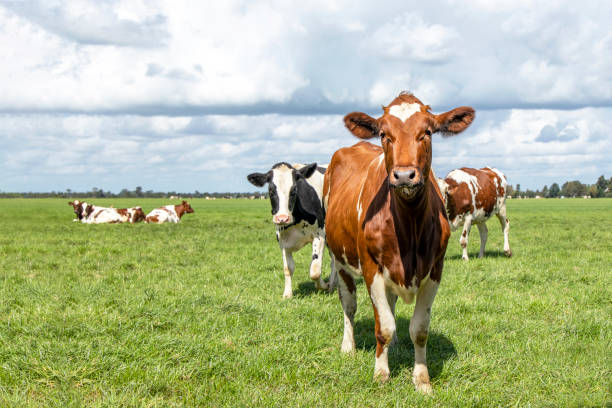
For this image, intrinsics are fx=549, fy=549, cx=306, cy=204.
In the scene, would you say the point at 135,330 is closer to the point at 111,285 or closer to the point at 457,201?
the point at 111,285

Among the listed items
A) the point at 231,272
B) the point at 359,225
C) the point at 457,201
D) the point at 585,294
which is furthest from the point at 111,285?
the point at 457,201

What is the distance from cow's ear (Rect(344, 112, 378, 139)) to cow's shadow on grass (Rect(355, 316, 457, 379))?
2.36 metres

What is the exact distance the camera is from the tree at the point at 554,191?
18938 cm

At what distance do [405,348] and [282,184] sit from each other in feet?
13.5

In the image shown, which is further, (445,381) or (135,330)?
(135,330)

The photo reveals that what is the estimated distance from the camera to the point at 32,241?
58.1 ft

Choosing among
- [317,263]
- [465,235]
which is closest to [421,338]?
[317,263]

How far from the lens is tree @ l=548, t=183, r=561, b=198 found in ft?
621

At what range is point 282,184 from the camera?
9.50 meters

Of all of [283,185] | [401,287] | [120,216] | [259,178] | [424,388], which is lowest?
[424,388]

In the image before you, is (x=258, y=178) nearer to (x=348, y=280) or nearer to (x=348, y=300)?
(x=348, y=280)

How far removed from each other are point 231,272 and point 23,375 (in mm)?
6663

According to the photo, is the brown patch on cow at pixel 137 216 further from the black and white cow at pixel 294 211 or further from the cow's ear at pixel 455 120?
the cow's ear at pixel 455 120

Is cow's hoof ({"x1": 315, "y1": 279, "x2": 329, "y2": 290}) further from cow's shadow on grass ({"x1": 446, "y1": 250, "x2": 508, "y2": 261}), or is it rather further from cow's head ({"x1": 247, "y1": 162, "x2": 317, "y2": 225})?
cow's shadow on grass ({"x1": 446, "y1": 250, "x2": 508, "y2": 261})
